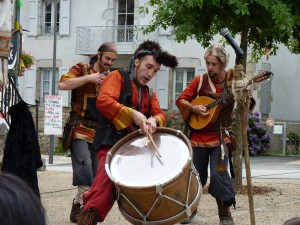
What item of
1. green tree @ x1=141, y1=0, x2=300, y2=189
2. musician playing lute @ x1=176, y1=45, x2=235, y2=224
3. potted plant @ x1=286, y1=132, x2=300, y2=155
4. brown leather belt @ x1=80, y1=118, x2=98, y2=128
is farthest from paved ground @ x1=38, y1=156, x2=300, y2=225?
potted plant @ x1=286, y1=132, x2=300, y2=155

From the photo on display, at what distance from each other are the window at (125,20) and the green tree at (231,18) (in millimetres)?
18312

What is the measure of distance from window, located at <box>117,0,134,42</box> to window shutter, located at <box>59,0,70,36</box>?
1.99 m

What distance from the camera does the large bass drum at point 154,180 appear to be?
16.2ft

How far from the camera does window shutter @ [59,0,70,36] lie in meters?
30.2

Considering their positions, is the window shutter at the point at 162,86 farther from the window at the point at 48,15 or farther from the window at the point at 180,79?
the window at the point at 48,15

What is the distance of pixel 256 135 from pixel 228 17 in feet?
51.8

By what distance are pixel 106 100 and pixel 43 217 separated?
12.1 ft

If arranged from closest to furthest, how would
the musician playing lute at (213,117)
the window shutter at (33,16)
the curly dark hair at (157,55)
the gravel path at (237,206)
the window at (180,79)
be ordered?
the curly dark hair at (157,55)
the musician playing lute at (213,117)
the gravel path at (237,206)
the window at (180,79)
the window shutter at (33,16)

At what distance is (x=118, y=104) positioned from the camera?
18.4 ft

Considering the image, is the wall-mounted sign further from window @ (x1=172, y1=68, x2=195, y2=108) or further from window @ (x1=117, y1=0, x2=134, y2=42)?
window @ (x1=117, y1=0, x2=134, y2=42)

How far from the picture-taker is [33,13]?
3098 cm

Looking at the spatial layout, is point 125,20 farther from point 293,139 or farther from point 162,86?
point 293,139

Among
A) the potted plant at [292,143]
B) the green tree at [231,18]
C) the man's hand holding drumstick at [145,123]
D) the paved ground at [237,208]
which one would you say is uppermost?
the green tree at [231,18]

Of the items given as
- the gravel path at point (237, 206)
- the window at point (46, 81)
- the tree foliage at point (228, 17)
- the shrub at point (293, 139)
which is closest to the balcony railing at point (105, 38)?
the window at point (46, 81)
